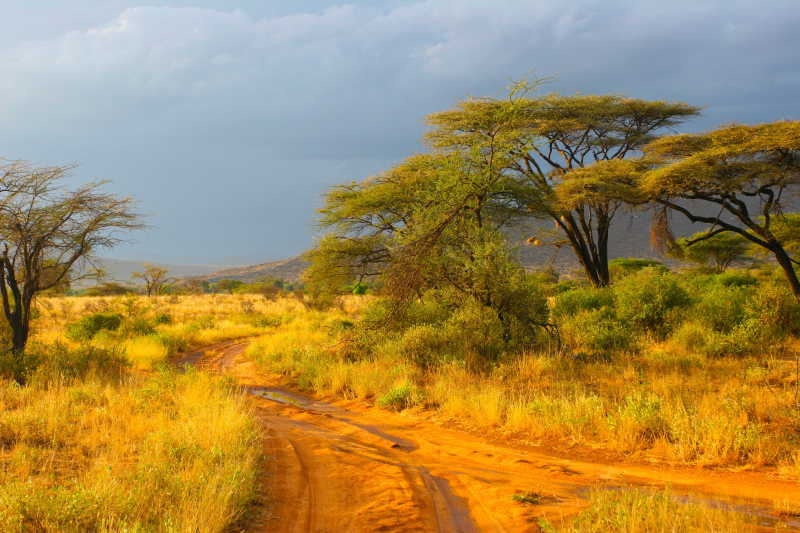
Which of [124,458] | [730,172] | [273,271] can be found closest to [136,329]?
[124,458]

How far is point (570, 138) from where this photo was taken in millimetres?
25484

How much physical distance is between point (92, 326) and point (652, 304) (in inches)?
833

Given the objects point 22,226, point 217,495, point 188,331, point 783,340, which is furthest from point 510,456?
point 188,331

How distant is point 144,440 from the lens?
6.95 metres

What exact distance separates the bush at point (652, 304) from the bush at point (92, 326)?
764 inches

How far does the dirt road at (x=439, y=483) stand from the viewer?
5.00m

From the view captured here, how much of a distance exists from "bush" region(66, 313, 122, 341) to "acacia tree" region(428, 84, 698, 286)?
51.9 feet

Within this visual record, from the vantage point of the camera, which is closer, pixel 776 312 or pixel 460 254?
pixel 460 254

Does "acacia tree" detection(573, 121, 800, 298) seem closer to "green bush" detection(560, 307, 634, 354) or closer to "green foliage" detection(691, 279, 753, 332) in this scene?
"green foliage" detection(691, 279, 753, 332)

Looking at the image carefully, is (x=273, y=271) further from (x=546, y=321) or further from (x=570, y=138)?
(x=546, y=321)

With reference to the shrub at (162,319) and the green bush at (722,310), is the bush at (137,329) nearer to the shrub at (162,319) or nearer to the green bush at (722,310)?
the shrub at (162,319)

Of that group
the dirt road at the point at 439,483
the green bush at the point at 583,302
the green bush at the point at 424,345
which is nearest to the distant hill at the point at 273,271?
the green bush at the point at 583,302

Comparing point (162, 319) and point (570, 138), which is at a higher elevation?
point (570, 138)

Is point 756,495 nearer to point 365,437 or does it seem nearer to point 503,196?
point 365,437
